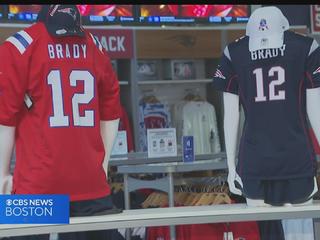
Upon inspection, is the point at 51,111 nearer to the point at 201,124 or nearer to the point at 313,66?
the point at 313,66

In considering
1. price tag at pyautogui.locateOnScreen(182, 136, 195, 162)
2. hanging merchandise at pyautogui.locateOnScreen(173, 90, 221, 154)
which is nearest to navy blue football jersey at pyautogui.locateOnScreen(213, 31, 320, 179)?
price tag at pyautogui.locateOnScreen(182, 136, 195, 162)

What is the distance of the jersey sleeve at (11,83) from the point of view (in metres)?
2.51

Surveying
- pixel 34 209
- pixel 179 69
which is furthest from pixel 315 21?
pixel 34 209

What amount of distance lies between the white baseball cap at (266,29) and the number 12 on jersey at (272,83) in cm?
11

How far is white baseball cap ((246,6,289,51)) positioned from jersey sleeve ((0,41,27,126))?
3.60ft

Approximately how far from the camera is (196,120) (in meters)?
6.74

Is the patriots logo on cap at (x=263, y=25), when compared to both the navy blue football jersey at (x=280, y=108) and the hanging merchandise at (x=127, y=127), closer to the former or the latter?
the navy blue football jersey at (x=280, y=108)

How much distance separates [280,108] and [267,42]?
0.32m

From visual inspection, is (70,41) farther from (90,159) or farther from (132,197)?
(132,197)

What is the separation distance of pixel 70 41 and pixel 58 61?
0.11 m

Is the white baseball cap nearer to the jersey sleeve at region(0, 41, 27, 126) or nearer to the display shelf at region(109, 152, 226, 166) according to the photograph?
the jersey sleeve at region(0, 41, 27, 126)

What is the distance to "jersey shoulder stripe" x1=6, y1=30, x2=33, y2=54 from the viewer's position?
8.32ft

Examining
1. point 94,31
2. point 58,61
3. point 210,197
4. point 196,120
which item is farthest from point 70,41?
point 196,120

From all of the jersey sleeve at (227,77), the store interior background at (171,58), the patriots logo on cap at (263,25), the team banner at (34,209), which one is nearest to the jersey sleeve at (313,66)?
the patriots logo on cap at (263,25)
